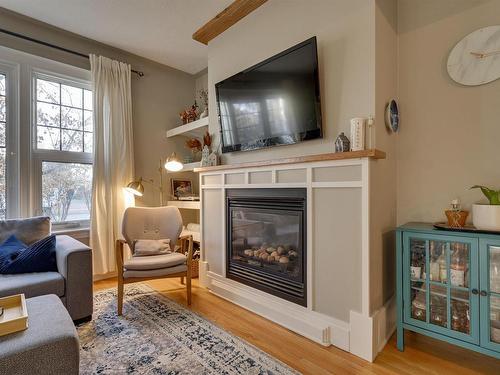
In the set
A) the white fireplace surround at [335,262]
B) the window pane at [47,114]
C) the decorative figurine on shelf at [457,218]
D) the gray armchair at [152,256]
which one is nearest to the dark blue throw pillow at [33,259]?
the gray armchair at [152,256]

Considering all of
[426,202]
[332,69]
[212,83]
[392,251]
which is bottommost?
[392,251]

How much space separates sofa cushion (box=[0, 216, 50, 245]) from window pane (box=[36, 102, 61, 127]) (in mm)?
1132

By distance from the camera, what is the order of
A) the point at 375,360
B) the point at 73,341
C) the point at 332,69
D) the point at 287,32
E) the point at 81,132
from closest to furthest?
the point at 73,341 < the point at 375,360 < the point at 332,69 < the point at 287,32 < the point at 81,132

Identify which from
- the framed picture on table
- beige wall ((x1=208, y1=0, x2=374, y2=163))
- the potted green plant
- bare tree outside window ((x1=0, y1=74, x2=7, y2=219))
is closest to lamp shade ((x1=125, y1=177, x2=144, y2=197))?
the framed picture on table

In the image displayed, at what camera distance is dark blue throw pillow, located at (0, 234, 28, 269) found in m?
2.13

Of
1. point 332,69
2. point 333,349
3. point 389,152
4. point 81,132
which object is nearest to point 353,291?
point 333,349

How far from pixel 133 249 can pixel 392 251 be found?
2330mm

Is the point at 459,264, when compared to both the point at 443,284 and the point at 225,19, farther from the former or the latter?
the point at 225,19

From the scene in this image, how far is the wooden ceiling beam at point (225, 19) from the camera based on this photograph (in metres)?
2.50

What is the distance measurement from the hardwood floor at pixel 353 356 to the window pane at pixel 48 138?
8.37ft

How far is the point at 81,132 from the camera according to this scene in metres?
3.29

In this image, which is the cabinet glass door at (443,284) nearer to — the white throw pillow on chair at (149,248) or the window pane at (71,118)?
the white throw pillow on chair at (149,248)

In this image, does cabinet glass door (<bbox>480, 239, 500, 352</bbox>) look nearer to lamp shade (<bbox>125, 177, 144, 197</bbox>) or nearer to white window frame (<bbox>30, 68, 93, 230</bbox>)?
lamp shade (<bbox>125, 177, 144, 197</bbox>)

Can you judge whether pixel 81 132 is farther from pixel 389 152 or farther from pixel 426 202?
pixel 426 202
